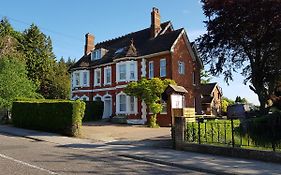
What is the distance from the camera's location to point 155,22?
3444 cm

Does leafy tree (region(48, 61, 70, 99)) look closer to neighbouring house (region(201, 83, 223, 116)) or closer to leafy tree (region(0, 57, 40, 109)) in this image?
leafy tree (region(0, 57, 40, 109))

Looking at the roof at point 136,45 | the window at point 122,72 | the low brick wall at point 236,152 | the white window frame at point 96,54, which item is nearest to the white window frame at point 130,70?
the window at point 122,72

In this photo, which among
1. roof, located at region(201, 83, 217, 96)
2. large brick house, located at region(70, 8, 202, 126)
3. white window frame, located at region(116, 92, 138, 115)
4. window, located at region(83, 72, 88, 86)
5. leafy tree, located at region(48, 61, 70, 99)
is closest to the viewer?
large brick house, located at region(70, 8, 202, 126)

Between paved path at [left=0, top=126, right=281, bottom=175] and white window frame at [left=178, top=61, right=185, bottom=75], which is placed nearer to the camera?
paved path at [left=0, top=126, right=281, bottom=175]

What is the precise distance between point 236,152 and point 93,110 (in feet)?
78.8

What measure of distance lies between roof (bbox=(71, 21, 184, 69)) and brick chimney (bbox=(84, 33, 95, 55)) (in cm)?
91

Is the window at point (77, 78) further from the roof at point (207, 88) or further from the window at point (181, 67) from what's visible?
the roof at point (207, 88)

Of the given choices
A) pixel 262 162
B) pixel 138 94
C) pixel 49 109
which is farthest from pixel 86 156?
pixel 138 94

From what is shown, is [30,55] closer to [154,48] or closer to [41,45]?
[41,45]

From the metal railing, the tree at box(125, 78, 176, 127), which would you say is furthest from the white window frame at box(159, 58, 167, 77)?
the metal railing

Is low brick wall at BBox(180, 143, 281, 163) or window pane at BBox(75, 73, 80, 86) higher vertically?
window pane at BBox(75, 73, 80, 86)

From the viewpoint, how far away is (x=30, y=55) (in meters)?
53.3

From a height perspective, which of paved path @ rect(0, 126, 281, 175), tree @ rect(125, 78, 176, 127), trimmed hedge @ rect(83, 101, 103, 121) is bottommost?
paved path @ rect(0, 126, 281, 175)

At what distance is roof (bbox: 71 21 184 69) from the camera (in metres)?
32.1
